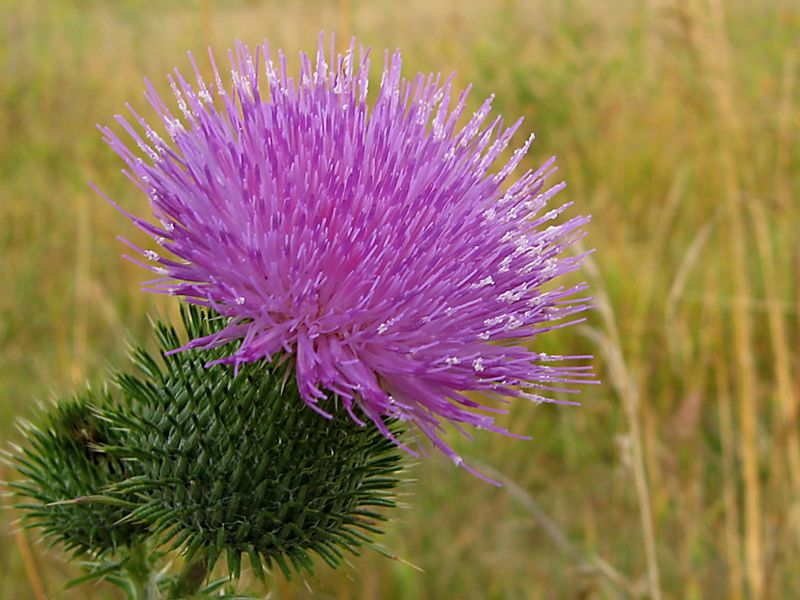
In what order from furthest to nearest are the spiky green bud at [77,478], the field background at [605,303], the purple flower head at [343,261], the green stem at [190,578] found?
the field background at [605,303], the spiky green bud at [77,478], the green stem at [190,578], the purple flower head at [343,261]

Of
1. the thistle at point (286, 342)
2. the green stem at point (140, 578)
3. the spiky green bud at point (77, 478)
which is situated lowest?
the green stem at point (140, 578)

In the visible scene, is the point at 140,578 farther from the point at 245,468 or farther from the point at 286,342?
the point at 286,342

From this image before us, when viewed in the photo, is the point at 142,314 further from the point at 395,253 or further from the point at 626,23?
the point at 626,23

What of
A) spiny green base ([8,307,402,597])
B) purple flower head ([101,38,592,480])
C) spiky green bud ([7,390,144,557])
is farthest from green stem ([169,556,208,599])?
purple flower head ([101,38,592,480])

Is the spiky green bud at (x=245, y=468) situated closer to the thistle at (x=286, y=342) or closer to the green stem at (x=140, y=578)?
the thistle at (x=286, y=342)

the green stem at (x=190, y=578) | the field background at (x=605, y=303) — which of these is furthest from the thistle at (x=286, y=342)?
the field background at (x=605, y=303)

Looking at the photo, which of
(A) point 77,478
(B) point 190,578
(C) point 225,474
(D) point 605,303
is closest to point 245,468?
(C) point 225,474

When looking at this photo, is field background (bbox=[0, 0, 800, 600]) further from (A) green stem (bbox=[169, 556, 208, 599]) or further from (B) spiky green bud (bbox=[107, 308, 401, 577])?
(A) green stem (bbox=[169, 556, 208, 599])
